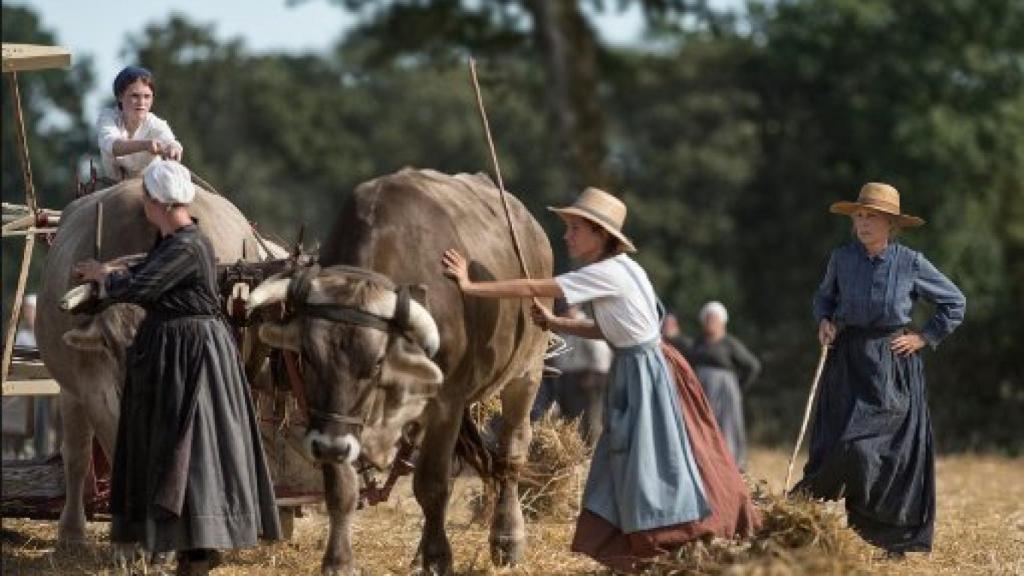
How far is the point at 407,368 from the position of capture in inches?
320

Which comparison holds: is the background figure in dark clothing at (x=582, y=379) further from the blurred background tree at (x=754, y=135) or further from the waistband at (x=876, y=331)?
the waistband at (x=876, y=331)

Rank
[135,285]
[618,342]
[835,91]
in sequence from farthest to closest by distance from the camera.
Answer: [835,91]
[618,342]
[135,285]

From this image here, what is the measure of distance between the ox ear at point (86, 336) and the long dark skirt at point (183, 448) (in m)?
0.25

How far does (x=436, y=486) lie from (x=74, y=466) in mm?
2323

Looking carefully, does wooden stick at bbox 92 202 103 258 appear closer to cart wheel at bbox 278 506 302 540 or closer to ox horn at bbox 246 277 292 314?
ox horn at bbox 246 277 292 314

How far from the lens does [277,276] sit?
8305mm

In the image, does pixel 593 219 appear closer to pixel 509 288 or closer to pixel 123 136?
pixel 509 288

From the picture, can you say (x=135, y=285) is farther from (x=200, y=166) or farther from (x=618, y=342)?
(x=200, y=166)

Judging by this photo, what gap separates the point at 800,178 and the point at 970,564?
25811 mm

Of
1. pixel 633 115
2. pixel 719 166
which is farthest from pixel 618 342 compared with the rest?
pixel 633 115

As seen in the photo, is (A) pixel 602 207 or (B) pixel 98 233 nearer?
(A) pixel 602 207

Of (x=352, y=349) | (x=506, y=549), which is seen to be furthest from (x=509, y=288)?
(x=506, y=549)

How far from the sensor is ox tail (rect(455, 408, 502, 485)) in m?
9.95

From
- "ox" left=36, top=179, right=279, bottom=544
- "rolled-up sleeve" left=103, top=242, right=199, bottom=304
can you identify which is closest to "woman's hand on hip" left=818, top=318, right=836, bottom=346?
"ox" left=36, top=179, right=279, bottom=544
